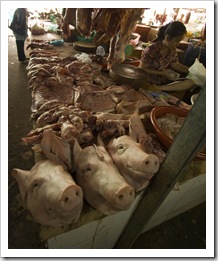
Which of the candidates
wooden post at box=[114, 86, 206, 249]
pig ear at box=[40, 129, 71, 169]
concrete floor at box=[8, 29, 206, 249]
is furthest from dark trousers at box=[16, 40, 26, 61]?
wooden post at box=[114, 86, 206, 249]

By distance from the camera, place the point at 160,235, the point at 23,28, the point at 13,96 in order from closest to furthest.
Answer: the point at 160,235 → the point at 13,96 → the point at 23,28

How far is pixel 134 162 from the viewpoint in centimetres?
130

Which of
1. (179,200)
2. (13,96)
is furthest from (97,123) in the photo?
(13,96)

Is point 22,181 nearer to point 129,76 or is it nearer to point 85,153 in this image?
point 85,153

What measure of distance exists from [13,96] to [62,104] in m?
3.15

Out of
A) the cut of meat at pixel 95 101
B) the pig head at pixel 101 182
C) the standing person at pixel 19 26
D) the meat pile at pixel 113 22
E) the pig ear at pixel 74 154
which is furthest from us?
the standing person at pixel 19 26

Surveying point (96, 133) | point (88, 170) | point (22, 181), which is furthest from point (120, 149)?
point (22, 181)

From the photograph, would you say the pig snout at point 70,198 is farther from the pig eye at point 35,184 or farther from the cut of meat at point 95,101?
the cut of meat at point 95,101

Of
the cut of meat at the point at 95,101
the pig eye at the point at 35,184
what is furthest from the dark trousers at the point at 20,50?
the pig eye at the point at 35,184

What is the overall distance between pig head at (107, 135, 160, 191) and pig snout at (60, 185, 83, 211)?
0.43m

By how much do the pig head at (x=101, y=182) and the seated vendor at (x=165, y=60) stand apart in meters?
2.39

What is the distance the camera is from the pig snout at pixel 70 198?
101cm

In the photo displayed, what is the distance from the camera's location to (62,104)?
2189 mm

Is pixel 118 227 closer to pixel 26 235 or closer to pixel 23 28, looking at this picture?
pixel 26 235
